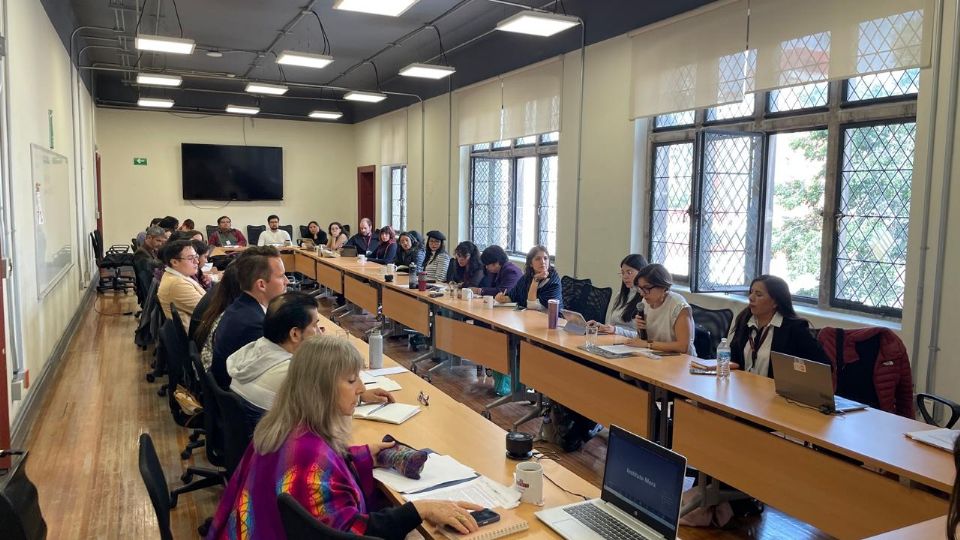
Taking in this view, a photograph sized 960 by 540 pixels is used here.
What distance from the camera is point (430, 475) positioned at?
6.92 ft

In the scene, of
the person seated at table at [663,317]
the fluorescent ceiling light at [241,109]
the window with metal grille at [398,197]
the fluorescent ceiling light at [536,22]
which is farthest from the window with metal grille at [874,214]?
the fluorescent ceiling light at [241,109]

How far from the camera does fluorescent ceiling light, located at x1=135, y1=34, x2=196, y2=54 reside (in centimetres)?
626

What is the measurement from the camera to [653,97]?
6059mm

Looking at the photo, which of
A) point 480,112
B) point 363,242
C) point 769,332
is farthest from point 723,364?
point 363,242

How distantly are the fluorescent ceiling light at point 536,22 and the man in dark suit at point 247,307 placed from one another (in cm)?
Answer: 300

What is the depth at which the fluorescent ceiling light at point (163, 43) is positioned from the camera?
6.26 metres

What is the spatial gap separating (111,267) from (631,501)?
34.2ft

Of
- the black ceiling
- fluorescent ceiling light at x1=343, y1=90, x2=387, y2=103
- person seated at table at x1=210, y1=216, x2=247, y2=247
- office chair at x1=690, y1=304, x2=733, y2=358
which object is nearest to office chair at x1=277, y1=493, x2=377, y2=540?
office chair at x1=690, y1=304, x2=733, y2=358

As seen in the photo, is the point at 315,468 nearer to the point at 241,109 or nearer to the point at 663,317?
the point at 663,317

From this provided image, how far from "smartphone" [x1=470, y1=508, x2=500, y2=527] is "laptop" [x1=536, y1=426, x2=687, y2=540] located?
127 mm

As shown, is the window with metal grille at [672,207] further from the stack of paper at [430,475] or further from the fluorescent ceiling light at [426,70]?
the stack of paper at [430,475]

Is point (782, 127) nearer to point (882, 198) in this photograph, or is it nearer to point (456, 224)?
point (882, 198)

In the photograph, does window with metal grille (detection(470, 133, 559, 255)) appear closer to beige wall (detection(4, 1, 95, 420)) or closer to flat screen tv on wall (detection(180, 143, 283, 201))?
beige wall (detection(4, 1, 95, 420))

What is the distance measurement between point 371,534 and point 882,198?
14.3 ft
